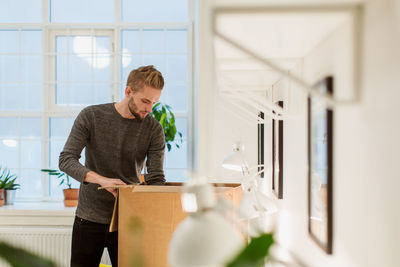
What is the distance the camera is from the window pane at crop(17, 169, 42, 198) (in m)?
3.54

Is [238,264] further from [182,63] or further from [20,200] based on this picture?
[20,200]

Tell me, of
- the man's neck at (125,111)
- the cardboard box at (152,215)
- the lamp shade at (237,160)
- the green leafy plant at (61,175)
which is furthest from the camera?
the green leafy plant at (61,175)

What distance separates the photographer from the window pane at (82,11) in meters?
3.50

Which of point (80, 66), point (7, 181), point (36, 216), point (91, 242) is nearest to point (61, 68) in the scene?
point (80, 66)

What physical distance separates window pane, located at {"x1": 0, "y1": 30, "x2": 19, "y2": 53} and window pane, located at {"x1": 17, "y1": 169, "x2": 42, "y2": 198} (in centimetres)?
115

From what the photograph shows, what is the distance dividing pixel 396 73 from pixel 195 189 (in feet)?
0.83

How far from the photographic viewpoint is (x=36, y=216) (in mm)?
3191

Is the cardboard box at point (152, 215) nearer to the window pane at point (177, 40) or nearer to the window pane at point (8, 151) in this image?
the window pane at point (177, 40)

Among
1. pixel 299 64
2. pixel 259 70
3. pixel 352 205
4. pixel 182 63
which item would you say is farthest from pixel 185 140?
pixel 352 205

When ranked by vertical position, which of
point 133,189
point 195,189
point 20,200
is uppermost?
point 195,189

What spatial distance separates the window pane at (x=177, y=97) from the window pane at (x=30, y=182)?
1.42m

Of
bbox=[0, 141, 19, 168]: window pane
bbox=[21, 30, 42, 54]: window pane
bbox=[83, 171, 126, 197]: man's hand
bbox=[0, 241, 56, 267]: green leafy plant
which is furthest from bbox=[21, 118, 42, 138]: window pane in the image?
bbox=[0, 241, 56, 267]: green leafy plant

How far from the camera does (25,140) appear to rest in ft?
11.6

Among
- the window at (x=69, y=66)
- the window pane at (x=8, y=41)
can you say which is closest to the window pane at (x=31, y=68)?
the window at (x=69, y=66)
